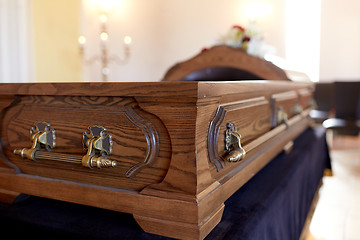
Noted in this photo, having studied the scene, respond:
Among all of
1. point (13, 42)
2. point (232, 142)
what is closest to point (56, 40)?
point (13, 42)

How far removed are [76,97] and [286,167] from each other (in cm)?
94

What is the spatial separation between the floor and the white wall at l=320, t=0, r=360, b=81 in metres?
3.37

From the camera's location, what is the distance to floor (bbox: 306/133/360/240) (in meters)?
2.01

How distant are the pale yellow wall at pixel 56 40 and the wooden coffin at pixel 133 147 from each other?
2.21 metres

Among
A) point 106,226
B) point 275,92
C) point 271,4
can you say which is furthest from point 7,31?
point 271,4

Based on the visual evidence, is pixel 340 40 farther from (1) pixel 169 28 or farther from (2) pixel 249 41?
(2) pixel 249 41

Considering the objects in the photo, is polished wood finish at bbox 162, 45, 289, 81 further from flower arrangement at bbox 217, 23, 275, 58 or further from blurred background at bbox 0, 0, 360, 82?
blurred background at bbox 0, 0, 360, 82

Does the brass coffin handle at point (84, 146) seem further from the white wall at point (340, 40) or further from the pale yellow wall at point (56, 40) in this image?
the white wall at point (340, 40)

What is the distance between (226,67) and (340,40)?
587 cm

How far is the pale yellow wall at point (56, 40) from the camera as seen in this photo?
10.5 ft

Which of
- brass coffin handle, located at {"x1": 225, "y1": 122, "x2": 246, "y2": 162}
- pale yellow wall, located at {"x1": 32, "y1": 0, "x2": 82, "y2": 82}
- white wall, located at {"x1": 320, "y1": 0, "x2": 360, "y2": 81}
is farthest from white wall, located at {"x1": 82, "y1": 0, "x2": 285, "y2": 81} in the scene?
brass coffin handle, located at {"x1": 225, "y1": 122, "x2": 246, "y2": 162}

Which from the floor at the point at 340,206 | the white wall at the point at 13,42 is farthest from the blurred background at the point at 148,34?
the floor at the point at 340,206

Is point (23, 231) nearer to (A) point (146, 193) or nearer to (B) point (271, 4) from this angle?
(A) point (146, 193)

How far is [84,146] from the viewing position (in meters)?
0.83
